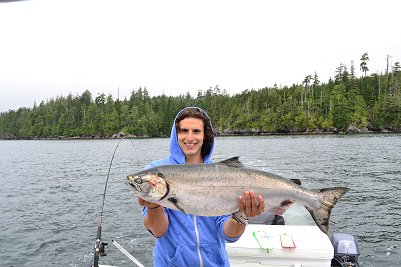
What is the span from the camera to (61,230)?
15.4m

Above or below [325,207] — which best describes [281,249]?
below

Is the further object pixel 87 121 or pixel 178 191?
pixel 87 121

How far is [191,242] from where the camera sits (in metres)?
3.58

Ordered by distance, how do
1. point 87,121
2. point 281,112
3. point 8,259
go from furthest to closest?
point 87,121 < point 281,112 < point 8,259

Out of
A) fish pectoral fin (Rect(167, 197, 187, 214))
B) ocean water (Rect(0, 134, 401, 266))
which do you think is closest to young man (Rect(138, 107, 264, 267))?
fish pectoral fin (Rect(167, 197, 187, 214))

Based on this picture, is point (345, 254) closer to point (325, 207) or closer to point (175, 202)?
point (325, 207)

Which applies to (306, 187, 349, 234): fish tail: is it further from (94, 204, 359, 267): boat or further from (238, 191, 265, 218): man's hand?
(94, 204, 359, 267): boat

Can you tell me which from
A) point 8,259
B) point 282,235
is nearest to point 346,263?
Answer: point 282,235

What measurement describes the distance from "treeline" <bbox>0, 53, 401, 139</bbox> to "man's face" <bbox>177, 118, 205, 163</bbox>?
122m

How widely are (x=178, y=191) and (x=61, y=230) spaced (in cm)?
1370

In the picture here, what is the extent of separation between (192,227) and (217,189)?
0.46 metres

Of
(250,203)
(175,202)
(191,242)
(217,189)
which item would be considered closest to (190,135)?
(217,189)

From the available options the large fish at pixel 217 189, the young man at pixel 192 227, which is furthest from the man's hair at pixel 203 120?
the large fish at pixel 217 189

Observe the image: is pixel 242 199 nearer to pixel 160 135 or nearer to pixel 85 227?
pixel 85 227
